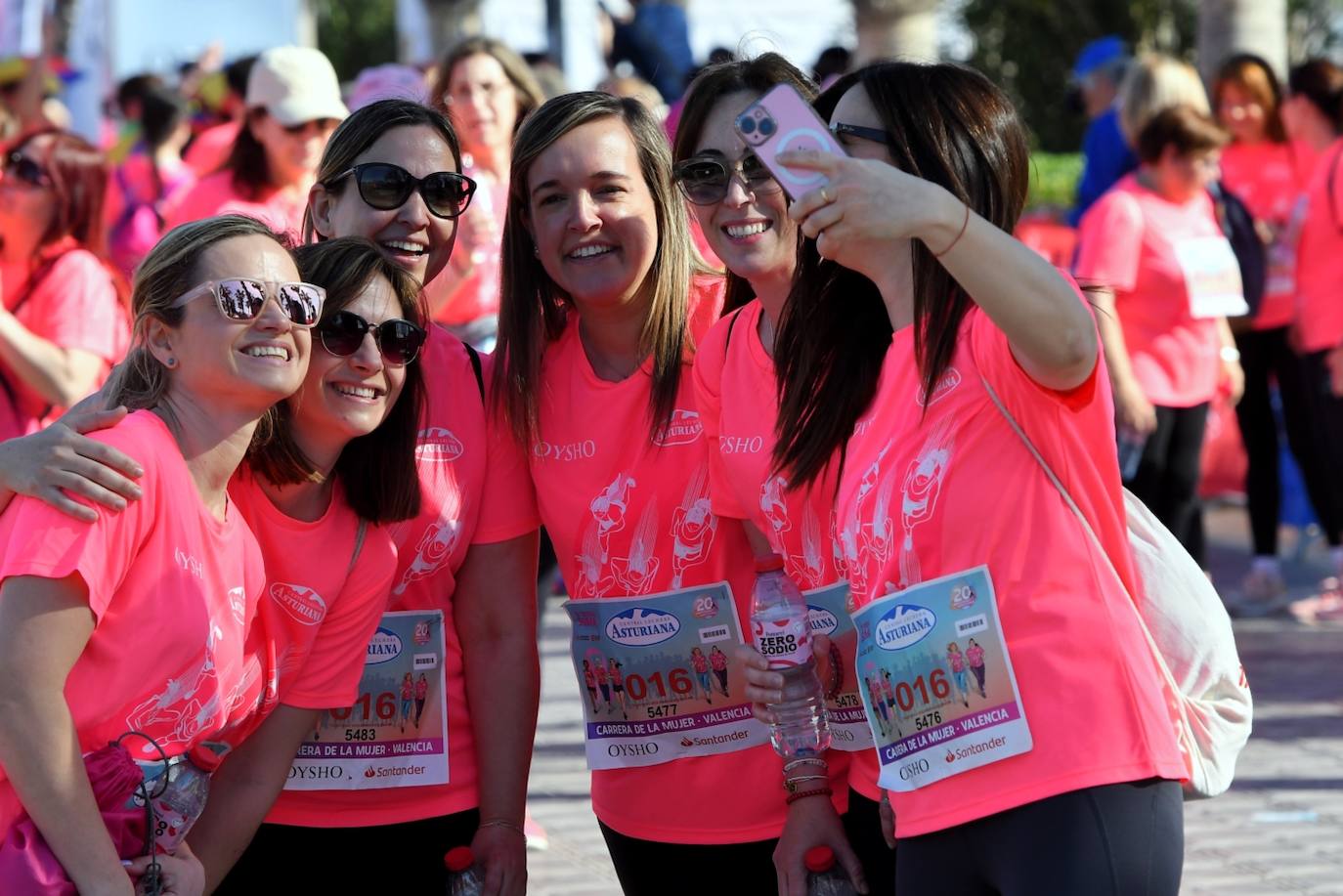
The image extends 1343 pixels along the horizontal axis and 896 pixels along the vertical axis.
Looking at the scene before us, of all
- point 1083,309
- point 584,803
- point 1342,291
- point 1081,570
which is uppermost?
point 1083,309

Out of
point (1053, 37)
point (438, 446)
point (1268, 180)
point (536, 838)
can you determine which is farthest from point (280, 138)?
point (1053, 37)

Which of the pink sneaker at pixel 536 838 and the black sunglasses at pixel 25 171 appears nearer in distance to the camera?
the pink sneaker at pixel 536 838

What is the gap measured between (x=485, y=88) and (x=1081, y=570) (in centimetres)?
476

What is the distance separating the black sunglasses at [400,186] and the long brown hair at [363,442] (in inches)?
10.0

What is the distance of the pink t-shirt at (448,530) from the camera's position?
3.32m

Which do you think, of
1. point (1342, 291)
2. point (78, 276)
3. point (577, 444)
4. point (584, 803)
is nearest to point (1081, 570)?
point (577, 444)

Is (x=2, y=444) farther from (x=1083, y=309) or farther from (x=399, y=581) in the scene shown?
(x=1083, y=309)

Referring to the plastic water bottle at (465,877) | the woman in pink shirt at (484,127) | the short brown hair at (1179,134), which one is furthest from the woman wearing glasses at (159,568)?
the short brown hair at (1179,134)

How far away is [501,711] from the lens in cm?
339

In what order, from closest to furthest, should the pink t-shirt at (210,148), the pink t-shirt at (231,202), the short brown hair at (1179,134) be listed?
1. the pink t-shirt at (231,202)
2. the short brown hair at (1179,134)
3. the pink t-shirt at (210,148)

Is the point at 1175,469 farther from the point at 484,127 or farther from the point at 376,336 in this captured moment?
the point at 376,336

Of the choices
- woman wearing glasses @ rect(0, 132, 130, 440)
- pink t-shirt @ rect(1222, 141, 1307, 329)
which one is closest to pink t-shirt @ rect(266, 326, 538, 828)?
woman wearing glasses @ rect(0, 132, 130, 440)

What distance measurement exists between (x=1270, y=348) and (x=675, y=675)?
615 centimetres

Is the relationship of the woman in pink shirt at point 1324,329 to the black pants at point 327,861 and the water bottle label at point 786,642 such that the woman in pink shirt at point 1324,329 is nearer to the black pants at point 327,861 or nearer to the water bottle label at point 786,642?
the water bottle label at point 786,642
